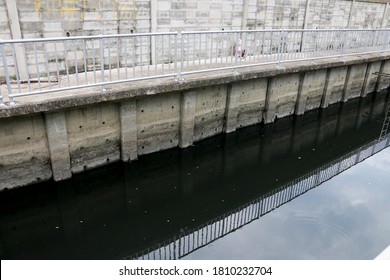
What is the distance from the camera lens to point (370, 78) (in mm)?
12797

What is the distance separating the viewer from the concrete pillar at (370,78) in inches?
491

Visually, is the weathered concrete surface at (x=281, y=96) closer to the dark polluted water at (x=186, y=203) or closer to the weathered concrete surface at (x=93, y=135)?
the dark polluted water at (x=186, y=203)

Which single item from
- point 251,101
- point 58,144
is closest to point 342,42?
point 251,101

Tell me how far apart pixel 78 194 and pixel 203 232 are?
99.2 inches

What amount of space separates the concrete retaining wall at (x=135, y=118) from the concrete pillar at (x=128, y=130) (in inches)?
0.8

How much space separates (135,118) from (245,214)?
9.60ft

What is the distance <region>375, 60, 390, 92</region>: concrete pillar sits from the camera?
13148 mm

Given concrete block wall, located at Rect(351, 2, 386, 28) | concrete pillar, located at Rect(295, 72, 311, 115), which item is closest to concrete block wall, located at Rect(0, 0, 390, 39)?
concrete block wall, located at Rect(351, 2, 386, 28)

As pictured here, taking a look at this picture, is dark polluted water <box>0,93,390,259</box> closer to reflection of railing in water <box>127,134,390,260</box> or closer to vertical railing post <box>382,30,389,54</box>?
reflection of railing in water <box>127,134,390,260</box>

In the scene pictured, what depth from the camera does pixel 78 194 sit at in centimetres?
643

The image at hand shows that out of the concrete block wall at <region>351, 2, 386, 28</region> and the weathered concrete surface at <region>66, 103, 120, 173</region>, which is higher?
the concrete block wall at <region>351, 2, 386, 28</region>

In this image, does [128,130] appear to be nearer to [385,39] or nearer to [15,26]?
[15,26]

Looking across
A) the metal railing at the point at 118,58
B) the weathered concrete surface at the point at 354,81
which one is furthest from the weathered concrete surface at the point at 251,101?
the weathered concrete surface at the point at 354,81

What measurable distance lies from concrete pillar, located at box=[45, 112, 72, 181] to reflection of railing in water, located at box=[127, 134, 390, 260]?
7.29 feet
